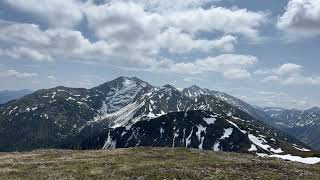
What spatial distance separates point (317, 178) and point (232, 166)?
846 cm

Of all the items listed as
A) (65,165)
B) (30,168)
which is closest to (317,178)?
(65,165)

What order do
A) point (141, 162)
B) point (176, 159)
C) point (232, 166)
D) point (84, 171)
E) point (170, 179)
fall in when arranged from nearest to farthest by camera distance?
point (170, 179)
point (84, 171)
point (232, 166)
point (141, 162)
point (176, 159)

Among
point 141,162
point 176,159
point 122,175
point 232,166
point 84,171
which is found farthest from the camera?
point 176,159

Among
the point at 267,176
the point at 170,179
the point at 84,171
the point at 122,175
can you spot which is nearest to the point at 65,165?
the point at 84,171

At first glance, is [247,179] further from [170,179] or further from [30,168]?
[30,168]

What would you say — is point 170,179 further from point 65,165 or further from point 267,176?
point 65,165

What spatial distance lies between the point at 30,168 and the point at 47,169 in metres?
2.63

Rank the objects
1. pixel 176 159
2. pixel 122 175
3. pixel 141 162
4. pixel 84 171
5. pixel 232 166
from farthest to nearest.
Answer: pixel 176 159 < pixel 141 162 < pixel 232 166 < pixel 84 171 < pixel 122 175

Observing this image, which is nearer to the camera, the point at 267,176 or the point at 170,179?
the point at 170,179

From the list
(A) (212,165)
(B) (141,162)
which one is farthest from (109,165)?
(A) (212,165)

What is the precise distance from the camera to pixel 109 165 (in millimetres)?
41906

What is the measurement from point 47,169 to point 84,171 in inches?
189

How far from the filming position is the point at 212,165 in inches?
1668

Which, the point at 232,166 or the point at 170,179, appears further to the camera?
the point at 232,166
